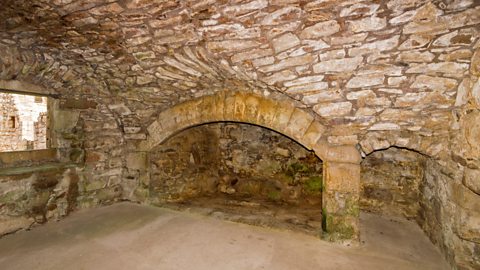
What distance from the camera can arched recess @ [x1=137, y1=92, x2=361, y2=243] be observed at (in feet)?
8.67

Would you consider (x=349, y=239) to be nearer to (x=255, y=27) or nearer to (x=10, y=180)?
(x=255, y=27)

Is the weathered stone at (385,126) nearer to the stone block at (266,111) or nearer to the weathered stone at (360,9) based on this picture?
the stone block at (266,111)

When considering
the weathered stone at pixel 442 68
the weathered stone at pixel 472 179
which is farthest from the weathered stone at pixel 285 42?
the weathered stone at pixel 472 179

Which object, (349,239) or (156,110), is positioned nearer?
(349,239)

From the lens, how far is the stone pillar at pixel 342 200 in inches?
104

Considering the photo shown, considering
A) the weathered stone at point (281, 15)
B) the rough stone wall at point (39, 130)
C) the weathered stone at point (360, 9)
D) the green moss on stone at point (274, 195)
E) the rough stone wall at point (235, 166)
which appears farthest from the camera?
the rough stone wall at point (39, 130)

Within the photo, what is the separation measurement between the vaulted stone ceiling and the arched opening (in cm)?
156

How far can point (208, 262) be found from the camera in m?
2.28

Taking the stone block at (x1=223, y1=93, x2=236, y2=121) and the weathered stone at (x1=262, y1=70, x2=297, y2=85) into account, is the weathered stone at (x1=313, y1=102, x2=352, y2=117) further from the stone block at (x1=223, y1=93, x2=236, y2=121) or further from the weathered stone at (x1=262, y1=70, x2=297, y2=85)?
the stone block at (x1=223, y1=93, x2=236, y2=121)

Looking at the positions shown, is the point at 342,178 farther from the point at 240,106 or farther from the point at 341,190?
the point at 240,106

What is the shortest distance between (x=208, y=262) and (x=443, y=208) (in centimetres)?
235

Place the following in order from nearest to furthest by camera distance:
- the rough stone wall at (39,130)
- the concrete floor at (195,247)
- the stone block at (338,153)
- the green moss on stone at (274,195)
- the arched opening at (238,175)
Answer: the concrete floor at (195,247) < the stone block at (338,153) < the arched opening at (238,175) < the green moss on stone at (274,195) < the rough stone wall at (39,130)

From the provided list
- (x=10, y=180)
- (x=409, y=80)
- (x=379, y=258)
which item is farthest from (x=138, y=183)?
(x=409, y=80)

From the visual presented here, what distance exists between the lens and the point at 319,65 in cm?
216
